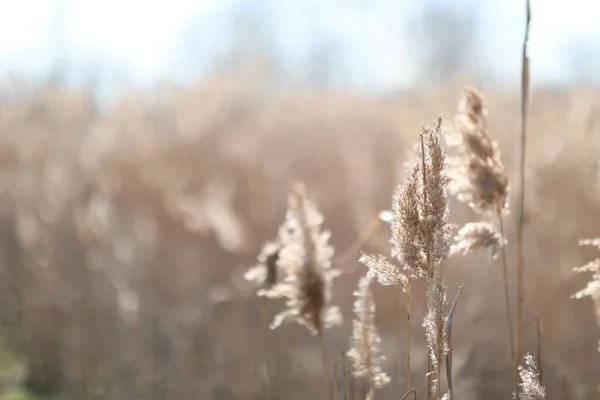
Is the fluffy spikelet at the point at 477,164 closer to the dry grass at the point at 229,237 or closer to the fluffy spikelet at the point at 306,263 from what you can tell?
the fluffy spikelet at the point at 306,263

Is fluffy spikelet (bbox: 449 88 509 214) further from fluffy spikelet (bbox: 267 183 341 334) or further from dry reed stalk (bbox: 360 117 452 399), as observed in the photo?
fluffy spikelet (bbox: 267 183 341 334)

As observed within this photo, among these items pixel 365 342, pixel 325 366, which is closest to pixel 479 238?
pixel 365 342

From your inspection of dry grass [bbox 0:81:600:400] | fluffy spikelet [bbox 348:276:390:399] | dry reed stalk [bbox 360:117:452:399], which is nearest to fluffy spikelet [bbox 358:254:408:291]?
dry reed stalk [bbox 360:117:452:399]

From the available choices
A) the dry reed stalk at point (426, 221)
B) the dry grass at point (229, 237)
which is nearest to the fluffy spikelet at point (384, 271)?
the dry reed stalk at point (426, 221)

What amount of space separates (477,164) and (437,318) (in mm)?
296

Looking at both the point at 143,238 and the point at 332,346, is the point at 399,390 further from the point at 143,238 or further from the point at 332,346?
the point at 143,238

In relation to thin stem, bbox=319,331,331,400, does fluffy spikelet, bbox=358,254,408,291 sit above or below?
above

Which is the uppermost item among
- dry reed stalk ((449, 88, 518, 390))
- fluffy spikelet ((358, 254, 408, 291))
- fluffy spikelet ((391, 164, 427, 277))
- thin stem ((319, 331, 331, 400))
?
dry reed stalk ((449, 88, 518, 390))

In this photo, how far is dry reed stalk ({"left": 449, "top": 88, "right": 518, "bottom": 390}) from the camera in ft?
4.24

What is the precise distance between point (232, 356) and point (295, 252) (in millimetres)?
2469

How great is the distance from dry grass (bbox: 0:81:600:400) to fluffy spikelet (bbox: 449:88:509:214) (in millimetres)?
1090

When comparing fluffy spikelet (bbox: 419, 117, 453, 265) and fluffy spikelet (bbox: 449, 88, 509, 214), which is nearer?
fluffy spikelet (bbox: 419, 117, 453, 265)

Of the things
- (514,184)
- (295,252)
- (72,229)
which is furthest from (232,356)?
(295,252)

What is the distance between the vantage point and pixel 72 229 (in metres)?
4.91
